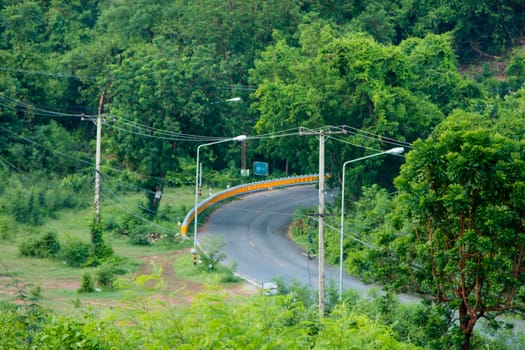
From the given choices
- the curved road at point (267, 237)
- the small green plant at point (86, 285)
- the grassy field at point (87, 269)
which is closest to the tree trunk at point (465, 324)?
the grassy field at point (87, 269)

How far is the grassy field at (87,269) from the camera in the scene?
1507 inches

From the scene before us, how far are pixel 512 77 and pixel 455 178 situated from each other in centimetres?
4600

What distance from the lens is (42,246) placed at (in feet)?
154

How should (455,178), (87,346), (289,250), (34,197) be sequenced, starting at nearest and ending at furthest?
(87,346) → (455,178) → (289,250) → (34,197)

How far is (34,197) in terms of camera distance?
5434 centimetres

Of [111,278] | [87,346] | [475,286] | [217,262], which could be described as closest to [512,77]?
[217,262]

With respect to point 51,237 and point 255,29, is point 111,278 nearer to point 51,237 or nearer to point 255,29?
point 51,237

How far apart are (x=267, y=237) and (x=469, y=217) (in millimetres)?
27530

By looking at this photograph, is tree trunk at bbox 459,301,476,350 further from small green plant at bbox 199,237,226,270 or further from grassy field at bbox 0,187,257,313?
small green plant at bbox 199,237,226,270

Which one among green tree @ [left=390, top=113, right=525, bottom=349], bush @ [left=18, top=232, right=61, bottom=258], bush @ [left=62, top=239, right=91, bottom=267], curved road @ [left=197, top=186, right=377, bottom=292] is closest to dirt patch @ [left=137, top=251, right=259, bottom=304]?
curved road @ [left=197, top=186, right=377, bottom=292]

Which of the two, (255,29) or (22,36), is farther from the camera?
(22,36)

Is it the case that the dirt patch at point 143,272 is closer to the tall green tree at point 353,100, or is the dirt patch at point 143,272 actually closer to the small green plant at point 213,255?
the small green plant at point 213,255

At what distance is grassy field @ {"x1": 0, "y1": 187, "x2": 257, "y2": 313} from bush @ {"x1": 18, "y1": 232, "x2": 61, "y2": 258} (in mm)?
407

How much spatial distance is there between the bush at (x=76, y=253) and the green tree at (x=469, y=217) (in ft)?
77.0
